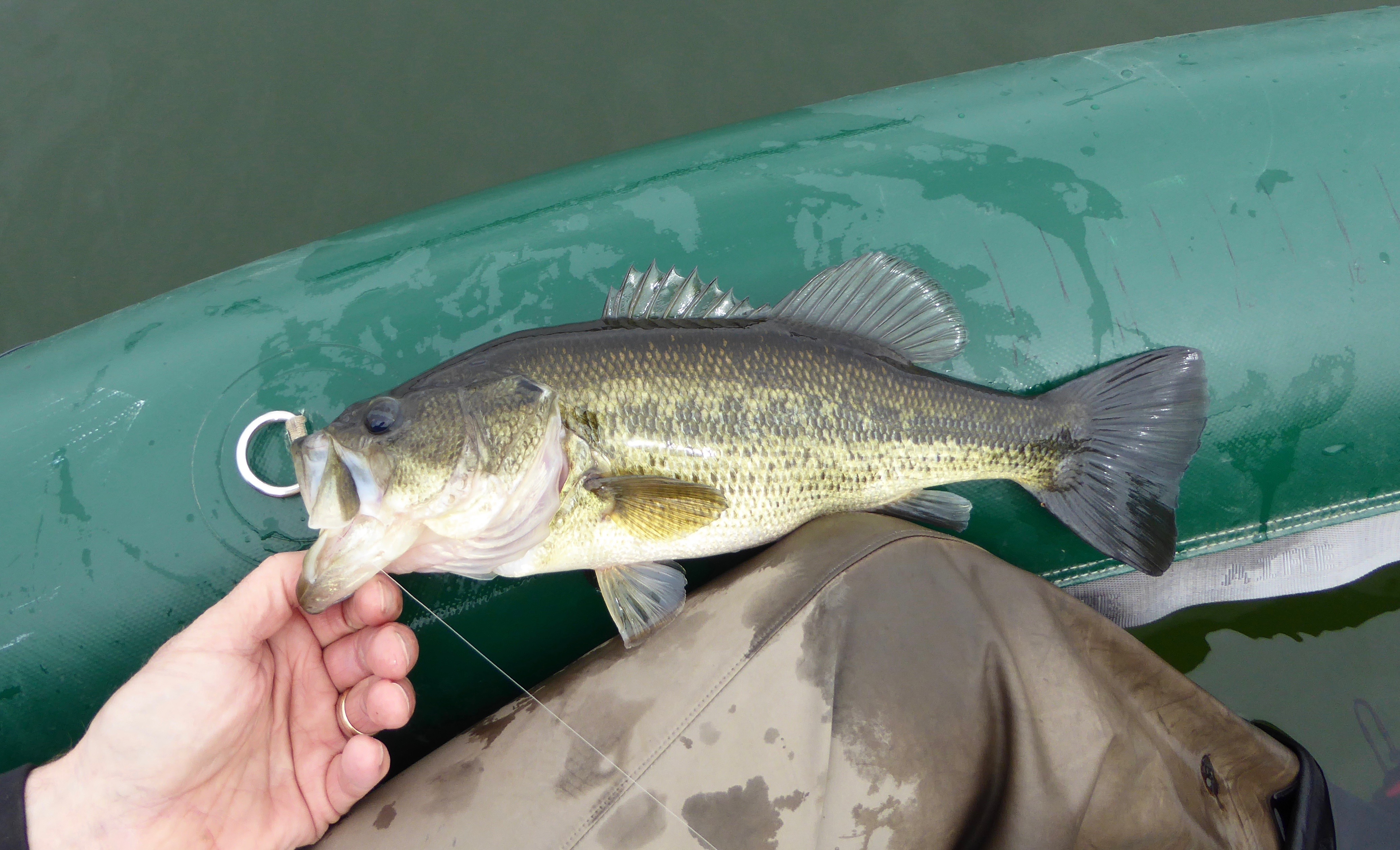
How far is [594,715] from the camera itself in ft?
6.03

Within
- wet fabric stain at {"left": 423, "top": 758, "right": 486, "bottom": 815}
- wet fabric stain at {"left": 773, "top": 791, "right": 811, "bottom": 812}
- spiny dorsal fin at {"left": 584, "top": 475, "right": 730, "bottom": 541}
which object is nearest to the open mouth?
spiny dorsal fin at {"left": 584, "top": 475, "right": 730, "bottom": 541}

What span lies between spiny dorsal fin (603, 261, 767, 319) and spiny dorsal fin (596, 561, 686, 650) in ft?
2.30

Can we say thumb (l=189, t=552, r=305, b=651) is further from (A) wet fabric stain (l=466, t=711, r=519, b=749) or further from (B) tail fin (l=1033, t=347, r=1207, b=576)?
(B) tail fin (l=1033, t=347, r=1207, b=576)

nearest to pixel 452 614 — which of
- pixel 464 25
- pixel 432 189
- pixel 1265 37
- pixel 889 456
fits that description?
pixel 889 456

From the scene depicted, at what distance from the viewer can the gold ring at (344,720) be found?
2.13m

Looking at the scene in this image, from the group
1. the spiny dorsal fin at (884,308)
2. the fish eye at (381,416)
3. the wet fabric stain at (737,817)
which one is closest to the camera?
the wet fabric stain at (737,817)

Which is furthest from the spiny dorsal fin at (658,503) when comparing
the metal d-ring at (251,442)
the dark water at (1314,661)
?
the dark water at (1314,661)

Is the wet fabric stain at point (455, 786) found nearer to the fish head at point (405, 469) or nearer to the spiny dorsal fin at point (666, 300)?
the fish head at point (405, 469)

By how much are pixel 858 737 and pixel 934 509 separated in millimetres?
808

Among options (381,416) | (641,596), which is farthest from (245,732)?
(641,596)

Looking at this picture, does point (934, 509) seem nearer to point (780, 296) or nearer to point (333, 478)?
point (780, 296)

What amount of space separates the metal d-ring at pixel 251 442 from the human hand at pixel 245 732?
0.90 feet

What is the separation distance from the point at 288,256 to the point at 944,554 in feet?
7.85

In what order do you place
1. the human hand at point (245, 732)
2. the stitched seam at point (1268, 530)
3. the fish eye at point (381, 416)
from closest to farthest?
the human hand at point (245, 732) < the fish eye at point (381, 416) < the stitched seam at point (1268, 530)
